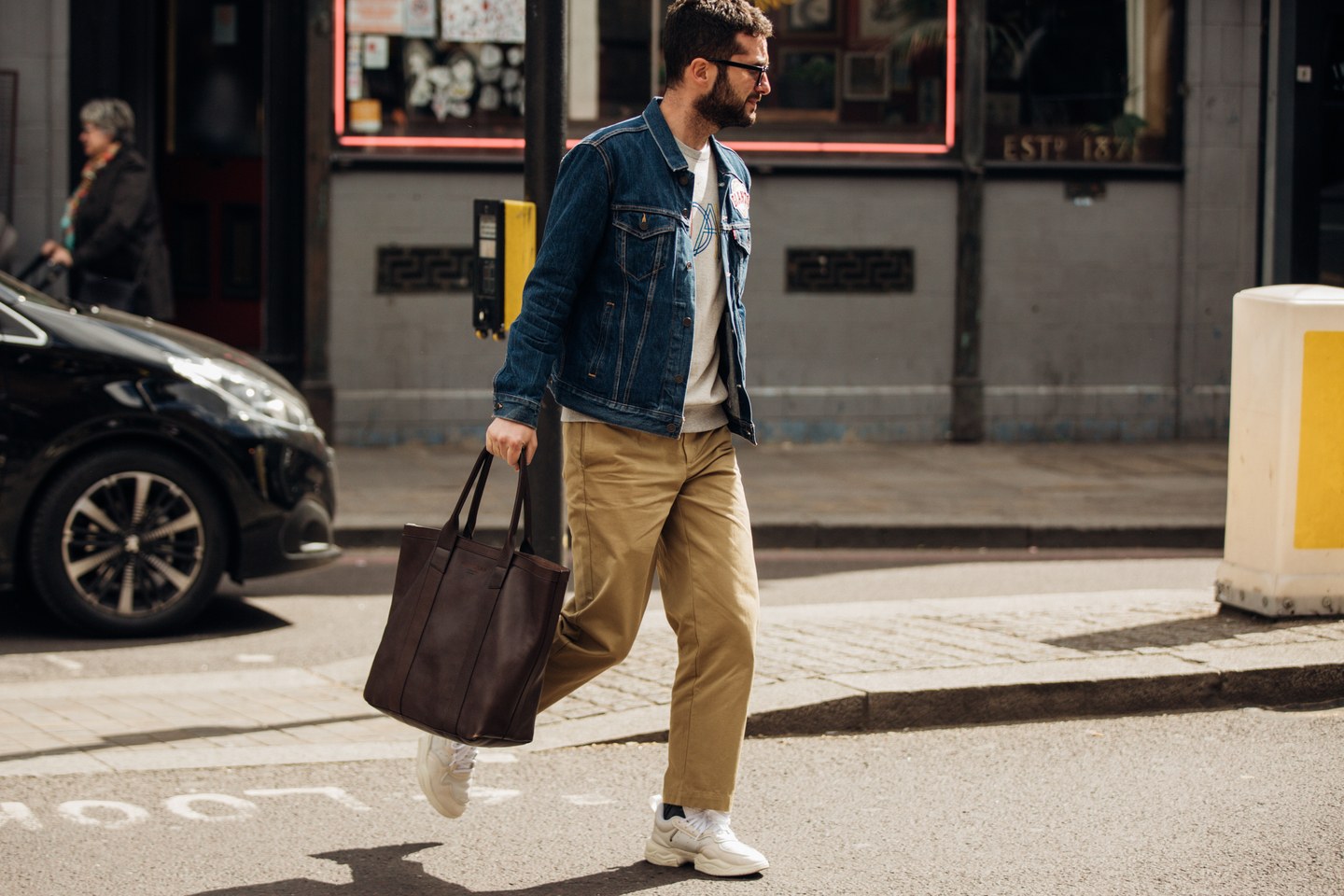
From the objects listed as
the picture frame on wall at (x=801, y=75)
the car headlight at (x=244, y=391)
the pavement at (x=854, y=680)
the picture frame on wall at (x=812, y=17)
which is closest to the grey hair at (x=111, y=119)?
the car headlight at (x=244, y=391)

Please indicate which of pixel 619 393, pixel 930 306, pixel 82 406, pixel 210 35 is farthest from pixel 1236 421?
pixel 210 35

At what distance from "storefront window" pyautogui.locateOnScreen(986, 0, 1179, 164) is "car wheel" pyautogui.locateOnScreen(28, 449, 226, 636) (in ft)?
24.4

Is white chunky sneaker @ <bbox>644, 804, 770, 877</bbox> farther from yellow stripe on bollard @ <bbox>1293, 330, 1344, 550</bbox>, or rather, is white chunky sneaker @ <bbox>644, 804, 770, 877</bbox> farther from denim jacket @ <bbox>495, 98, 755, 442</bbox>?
yellow stripe on bollard @ <bbox>1293, 330, 1344, 550</bbox>

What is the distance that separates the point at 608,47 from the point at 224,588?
5.52 meters

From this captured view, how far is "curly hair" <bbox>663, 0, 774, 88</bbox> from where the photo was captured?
425 centimetres

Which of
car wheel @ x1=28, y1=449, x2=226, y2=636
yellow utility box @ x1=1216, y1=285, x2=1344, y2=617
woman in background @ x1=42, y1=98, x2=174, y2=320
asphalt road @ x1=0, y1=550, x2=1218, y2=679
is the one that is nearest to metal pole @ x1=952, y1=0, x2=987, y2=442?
asphalt road @ x1=0, y1=550, x2=1218, y2=679

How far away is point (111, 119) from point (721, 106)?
7256mm

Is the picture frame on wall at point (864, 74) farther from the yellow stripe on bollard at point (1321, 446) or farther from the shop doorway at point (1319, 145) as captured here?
the yellow stripe on bollard at point (1321, 446)

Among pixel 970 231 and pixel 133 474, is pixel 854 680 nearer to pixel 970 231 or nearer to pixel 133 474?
pixel 133 474

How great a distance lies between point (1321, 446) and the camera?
6.68 metres

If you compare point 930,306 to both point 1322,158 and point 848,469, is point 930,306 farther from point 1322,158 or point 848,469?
point 1322,158

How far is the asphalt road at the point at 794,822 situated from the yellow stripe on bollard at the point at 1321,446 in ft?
4.00

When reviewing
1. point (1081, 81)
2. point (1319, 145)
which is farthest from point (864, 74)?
point (1319, 145)

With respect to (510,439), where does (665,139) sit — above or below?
above
